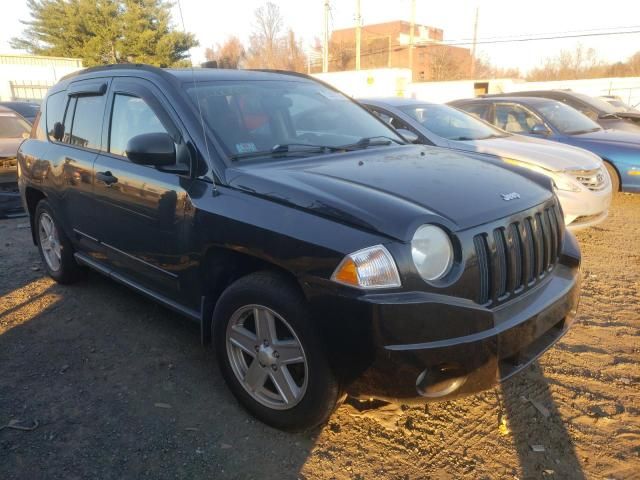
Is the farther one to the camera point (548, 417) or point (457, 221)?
point (548, 417)

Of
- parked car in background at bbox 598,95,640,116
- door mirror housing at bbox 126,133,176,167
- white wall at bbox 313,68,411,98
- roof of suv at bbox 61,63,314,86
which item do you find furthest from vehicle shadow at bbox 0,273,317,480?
white wall at bbox 313,68,411,98

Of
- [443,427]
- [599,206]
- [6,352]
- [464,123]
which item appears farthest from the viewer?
[464,123]

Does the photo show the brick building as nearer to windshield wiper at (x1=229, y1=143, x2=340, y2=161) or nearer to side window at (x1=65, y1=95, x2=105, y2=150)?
side window at (x1=65, y1=95, x2=105, y2=150)

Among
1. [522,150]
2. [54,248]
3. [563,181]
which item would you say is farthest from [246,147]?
[522,150]

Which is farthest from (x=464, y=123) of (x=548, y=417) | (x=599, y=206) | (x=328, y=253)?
(x=328, y=253)

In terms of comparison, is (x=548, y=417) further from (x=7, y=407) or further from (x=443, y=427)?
(x=7, y=407)

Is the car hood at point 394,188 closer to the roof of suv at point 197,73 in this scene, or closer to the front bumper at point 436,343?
the front bumper at point 436,343

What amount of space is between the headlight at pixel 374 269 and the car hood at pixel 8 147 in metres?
7.62

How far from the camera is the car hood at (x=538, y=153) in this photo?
574cm

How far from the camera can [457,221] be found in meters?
2.25

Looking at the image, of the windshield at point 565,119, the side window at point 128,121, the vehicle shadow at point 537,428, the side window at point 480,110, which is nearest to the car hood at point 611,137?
the windshield at point 565,119

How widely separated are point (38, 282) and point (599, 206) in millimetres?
5824

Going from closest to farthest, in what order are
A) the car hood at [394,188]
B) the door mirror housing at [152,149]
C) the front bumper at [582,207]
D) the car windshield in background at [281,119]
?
the car hood at [394,188] < the door mirror housing at [152,149] < the car windshield in background at [281,119] < the front bumper at [582,207]

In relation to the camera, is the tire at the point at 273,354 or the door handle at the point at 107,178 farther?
the door handle at the point at 107,178
